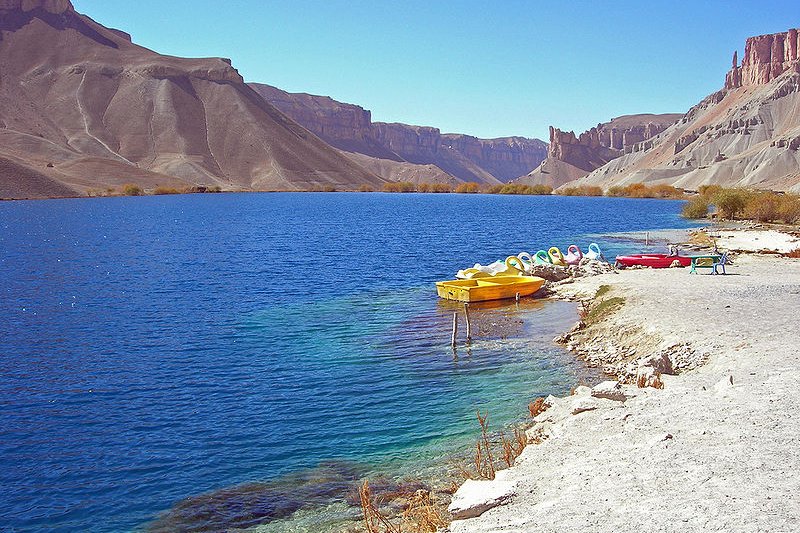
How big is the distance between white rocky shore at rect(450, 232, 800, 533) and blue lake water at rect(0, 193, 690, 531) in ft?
10.1

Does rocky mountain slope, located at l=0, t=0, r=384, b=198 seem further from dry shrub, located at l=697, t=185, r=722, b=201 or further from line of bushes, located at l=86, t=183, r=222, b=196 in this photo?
dry shrub, located at l=697, t=185, r=722, b=201

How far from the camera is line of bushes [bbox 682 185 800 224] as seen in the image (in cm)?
6569

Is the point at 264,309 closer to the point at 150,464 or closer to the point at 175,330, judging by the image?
the point at 175,330

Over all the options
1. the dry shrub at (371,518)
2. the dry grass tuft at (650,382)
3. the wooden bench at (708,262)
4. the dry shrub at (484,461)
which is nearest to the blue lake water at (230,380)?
the dry shrub at (484,461)

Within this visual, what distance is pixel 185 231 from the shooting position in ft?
230

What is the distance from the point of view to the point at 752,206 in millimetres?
69438

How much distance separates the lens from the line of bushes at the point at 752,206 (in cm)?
6569

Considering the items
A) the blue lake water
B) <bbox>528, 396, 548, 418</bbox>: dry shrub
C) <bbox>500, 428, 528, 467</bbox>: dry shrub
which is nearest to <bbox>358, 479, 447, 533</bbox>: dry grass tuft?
<bbox>500, 428, 528, 467</bbox>: dry shrub

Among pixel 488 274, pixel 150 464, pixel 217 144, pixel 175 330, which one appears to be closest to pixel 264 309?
pixel 175 330

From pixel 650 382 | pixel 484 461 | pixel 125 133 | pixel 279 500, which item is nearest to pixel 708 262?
pixel 650 382

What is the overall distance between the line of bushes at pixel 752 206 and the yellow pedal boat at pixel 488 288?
43.2m

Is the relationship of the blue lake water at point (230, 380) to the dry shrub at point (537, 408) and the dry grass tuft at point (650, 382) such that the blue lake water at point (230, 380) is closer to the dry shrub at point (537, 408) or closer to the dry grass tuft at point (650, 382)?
the dry shrub at point (537, 408)

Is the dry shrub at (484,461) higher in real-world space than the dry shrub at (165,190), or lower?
lower

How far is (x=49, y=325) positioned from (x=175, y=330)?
16.7ft
